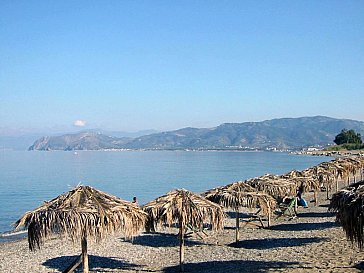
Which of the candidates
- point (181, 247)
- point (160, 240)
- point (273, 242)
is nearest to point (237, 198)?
point (273, 242)

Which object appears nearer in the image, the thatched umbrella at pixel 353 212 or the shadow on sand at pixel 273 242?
the thatched umbrella at pixel 353 212

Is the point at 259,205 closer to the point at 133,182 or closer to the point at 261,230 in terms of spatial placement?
the point at 261,230

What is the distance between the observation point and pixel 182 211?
31.9 feet

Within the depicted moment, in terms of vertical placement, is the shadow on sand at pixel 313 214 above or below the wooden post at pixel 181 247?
below

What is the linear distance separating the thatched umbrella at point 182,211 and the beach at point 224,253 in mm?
1282

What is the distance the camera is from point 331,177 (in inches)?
838

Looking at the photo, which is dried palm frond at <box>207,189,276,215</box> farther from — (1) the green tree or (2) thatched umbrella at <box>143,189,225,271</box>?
(1) the green tree

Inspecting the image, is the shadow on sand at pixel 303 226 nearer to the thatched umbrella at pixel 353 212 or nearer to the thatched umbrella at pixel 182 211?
the thatched umbrella at pixel 182 211

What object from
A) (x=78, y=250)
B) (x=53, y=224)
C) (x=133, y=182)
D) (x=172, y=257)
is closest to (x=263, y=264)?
(x=172, y=257)

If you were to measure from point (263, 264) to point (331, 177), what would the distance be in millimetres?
12813

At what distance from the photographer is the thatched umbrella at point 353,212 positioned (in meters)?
7.28

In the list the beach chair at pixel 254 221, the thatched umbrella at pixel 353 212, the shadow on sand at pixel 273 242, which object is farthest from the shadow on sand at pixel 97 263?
the beach chair at pixel 254 221

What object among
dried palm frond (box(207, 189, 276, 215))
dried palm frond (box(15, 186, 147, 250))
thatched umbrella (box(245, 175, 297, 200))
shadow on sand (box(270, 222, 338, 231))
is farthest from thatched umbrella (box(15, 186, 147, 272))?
shadow on sand (box(270, 222, 338, 231))

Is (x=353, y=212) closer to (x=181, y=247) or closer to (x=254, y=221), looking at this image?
(x=181, y=247)
